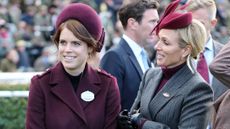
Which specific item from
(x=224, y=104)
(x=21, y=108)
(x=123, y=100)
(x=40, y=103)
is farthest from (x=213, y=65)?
(x=21, y=108)

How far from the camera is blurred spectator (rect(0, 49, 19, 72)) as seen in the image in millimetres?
17561

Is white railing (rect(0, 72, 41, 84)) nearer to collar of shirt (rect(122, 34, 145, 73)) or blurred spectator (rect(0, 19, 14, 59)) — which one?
collar of shirt (rect(122, 34, 145, 73))

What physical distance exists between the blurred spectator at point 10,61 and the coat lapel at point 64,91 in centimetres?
1277

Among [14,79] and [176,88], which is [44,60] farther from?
[176,88]

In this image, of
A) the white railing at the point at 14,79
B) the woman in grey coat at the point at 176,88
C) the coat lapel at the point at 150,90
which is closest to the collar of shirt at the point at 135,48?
the coat lapel at the point at 150,90

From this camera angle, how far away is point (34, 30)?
20.7 meters

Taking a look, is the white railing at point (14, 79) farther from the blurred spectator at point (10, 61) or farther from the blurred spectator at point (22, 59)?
the blurred spectator at point (22, 59)

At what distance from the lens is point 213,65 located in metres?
4.32

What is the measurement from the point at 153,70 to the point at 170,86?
0.32m

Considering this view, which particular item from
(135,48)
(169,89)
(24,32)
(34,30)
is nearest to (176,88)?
(169,89)

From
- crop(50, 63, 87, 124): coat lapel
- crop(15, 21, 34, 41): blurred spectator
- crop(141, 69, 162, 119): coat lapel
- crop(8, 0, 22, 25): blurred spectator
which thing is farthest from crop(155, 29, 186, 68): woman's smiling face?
crop(8, 0, 22, 25): blurred spectator

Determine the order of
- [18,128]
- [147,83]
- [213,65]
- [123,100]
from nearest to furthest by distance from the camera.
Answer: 1. [213,65]
2. [147,83]
3. [123,100]
4. [18,128]

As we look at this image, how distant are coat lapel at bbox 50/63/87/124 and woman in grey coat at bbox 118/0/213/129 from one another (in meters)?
0.29

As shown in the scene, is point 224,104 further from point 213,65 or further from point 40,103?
point 40,103
